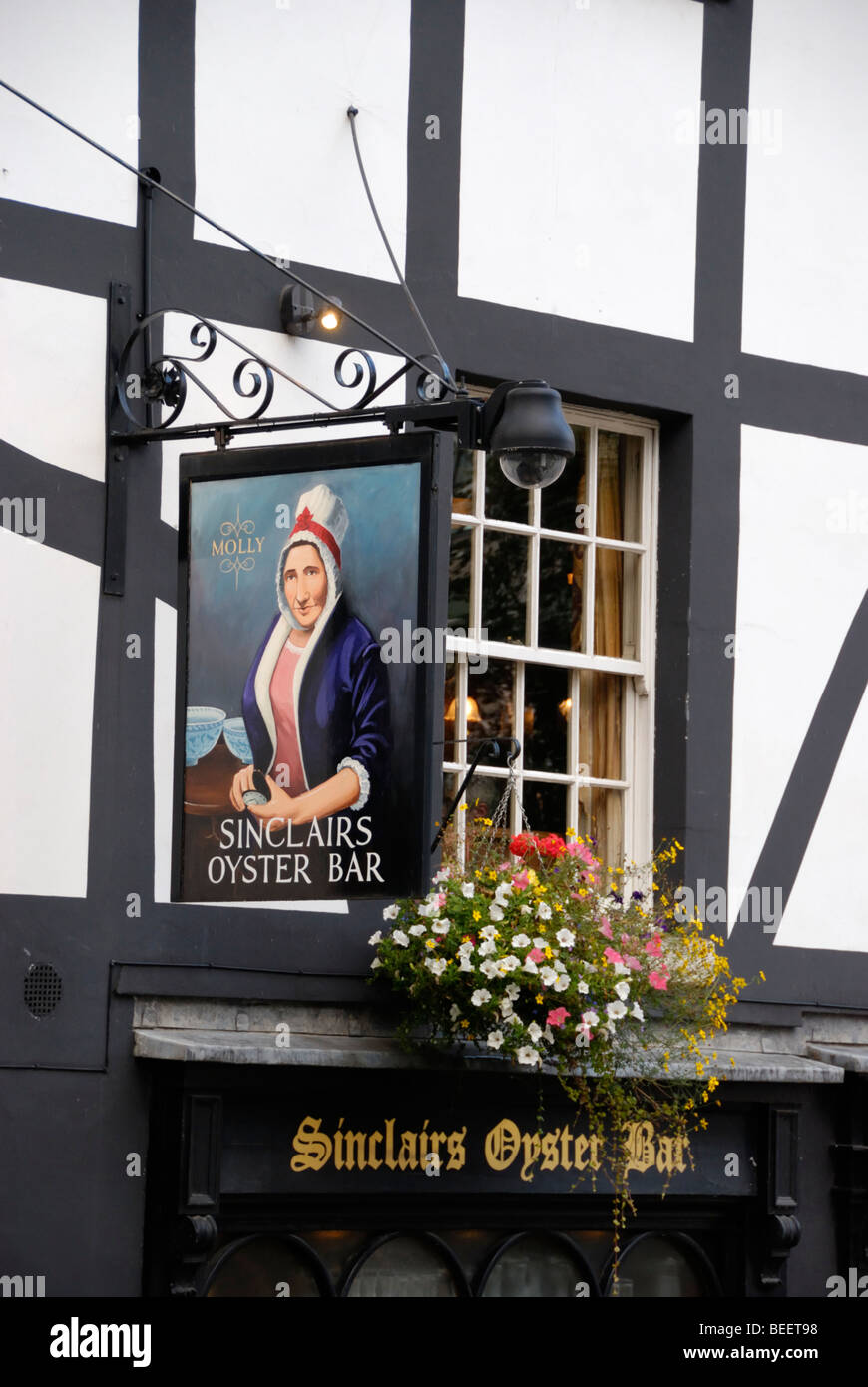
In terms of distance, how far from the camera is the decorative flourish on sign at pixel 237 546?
6621 millimetres

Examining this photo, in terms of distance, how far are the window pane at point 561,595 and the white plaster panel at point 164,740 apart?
186 centimetres

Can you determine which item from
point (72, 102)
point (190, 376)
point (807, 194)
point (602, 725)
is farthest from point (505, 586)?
point (72, 102)

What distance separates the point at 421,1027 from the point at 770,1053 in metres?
1.69

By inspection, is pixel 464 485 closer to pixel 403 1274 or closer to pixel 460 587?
pixel 460 587

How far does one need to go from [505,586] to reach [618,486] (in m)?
0.79

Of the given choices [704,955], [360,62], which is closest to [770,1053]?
[704,955]

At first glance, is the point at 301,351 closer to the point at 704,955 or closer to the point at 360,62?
the point at 360,62

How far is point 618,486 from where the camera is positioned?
8961 mm

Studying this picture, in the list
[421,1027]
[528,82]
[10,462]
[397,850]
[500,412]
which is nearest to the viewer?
[397,850]

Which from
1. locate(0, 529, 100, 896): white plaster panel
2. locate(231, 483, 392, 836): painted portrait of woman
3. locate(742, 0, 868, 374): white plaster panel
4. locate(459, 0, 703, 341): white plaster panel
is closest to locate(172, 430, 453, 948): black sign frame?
locate(231, 483, 392, 836): painted portrait of woman

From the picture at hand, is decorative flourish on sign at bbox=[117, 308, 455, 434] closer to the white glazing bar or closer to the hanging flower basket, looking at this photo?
the white glazing bar

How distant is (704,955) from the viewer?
8016mm

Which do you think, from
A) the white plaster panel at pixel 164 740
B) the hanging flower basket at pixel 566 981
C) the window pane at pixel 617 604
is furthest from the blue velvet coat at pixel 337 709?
the window pane at pixel 617 604

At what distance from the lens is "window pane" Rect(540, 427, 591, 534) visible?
344 inches
